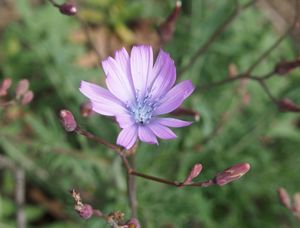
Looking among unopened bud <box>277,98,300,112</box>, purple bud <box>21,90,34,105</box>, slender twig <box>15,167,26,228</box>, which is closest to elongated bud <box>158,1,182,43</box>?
unopened bud <box>277,98,300,112</box>

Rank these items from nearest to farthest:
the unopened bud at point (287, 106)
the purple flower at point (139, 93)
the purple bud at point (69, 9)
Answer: the purple flower at point (139, 93), the purple bud at point (69, 9), the unopened bud at point (287, 106)

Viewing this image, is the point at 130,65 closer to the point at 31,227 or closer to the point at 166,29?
the point at 166,29

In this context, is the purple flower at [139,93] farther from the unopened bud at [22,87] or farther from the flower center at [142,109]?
the unopened bud at [22,87]

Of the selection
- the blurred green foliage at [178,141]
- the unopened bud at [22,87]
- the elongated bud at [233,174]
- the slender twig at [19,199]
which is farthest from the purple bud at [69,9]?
the slender twig at [19,199]

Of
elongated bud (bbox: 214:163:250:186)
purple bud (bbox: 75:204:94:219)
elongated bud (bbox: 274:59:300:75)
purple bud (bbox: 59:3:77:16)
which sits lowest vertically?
elongated bud (bbox: 214:163:250:186)

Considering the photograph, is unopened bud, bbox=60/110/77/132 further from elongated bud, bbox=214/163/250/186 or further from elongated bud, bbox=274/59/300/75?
elongated bud, bbox=274/59/300/75

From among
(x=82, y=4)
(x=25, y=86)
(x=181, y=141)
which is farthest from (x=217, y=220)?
(x=82, y=4)
